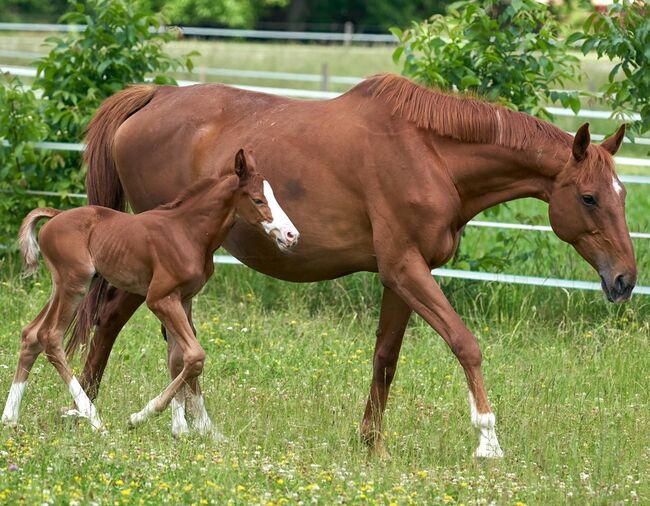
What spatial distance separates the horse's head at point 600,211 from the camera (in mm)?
5332

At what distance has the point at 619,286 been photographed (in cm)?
536

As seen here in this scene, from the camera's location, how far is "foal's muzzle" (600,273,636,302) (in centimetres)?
534

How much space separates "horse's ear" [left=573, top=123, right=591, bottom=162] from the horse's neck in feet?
0.31

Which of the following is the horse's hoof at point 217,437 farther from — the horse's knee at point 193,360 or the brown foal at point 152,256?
the horse's knee at point 193,360

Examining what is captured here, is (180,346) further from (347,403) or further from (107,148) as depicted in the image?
(107,148)

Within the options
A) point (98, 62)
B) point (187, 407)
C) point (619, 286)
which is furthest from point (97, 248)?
point (98, 62)

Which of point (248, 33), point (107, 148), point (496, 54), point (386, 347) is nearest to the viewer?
point (386, 347)

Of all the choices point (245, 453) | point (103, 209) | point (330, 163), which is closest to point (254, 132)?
point (330, 163)

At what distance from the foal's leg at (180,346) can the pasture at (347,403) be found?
148 mm

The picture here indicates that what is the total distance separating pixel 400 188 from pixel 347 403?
132 cm

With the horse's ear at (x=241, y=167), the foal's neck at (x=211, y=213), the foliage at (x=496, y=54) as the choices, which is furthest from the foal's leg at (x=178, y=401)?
the foliage at (x=496, y=54)

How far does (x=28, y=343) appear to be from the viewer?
5527 millimetres

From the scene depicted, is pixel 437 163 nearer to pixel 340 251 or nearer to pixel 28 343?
pixel 340 251

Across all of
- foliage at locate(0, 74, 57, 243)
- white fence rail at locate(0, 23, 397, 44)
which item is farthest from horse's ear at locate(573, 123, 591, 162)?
white fence rail at locate(0, 23, 397, 44)
